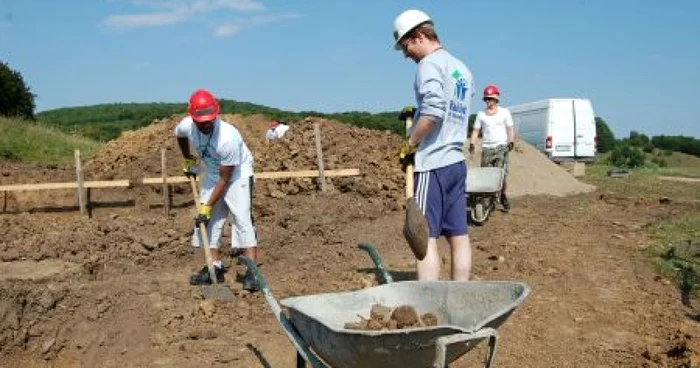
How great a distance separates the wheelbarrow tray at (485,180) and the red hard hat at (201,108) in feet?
13.3

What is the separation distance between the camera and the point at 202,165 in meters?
6.09

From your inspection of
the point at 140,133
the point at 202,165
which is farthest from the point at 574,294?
the point at 140,133

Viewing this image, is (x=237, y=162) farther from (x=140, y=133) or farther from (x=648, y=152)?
(x=648, y=152)

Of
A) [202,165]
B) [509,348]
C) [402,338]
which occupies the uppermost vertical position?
[202,165]

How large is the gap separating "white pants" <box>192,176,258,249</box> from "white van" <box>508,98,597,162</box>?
50.6ft

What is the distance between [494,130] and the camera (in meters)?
9.43

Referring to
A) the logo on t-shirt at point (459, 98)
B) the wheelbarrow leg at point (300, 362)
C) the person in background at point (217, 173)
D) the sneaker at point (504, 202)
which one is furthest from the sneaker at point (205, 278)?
the sneaker at point (504, 202)

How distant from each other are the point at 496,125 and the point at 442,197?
5288mm

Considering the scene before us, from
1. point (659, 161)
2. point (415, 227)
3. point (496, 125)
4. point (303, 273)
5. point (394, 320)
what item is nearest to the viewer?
point (394, 320)

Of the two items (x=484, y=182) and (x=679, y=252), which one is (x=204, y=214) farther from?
A: (x=679, y=252)

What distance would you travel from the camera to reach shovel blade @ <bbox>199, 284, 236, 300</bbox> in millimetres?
5711

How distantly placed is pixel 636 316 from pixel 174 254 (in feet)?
15.2

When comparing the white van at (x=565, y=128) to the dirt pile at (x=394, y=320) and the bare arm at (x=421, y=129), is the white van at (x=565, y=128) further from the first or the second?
the dirt pile at (x=394, y=320)

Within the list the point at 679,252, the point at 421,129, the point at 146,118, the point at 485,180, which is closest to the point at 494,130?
the point at 485,180
